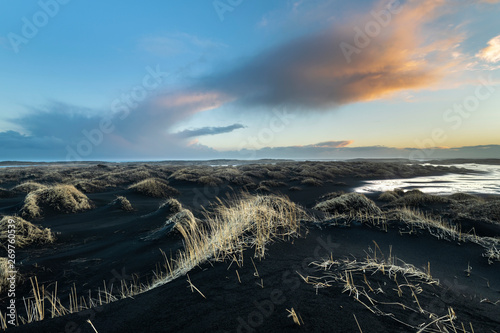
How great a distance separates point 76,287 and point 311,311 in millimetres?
5373

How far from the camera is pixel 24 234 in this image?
698 centimetres

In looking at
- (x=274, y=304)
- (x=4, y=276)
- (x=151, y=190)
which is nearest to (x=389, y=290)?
(x=274, y=304)

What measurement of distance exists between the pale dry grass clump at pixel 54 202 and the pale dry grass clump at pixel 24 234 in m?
3.47

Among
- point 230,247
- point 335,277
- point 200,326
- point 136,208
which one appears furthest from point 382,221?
point 136,208

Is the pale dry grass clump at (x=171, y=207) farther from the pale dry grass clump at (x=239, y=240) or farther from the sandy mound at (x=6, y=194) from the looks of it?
the sandy mound at (x=6, y=194)

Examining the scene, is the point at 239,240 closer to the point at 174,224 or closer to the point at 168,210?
the point at 174,224

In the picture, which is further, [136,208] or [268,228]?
[136,208]

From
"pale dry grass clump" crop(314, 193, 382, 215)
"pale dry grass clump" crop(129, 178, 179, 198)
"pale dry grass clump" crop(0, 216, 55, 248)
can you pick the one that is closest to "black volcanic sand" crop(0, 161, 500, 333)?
"pale dry grass clump" crop(0, 216, 55, 248)

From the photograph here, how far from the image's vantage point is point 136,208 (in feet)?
41.1

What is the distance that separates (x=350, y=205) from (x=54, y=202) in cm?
1499

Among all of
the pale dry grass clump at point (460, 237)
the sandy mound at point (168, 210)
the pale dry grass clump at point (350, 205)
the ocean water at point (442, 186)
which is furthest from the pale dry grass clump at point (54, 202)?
the ocean water at point (442, 186)

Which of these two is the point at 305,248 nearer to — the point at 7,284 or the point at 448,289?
the point at 448,289

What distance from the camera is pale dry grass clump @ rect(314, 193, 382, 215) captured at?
924cm

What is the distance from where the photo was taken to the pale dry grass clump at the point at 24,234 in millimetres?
6650
